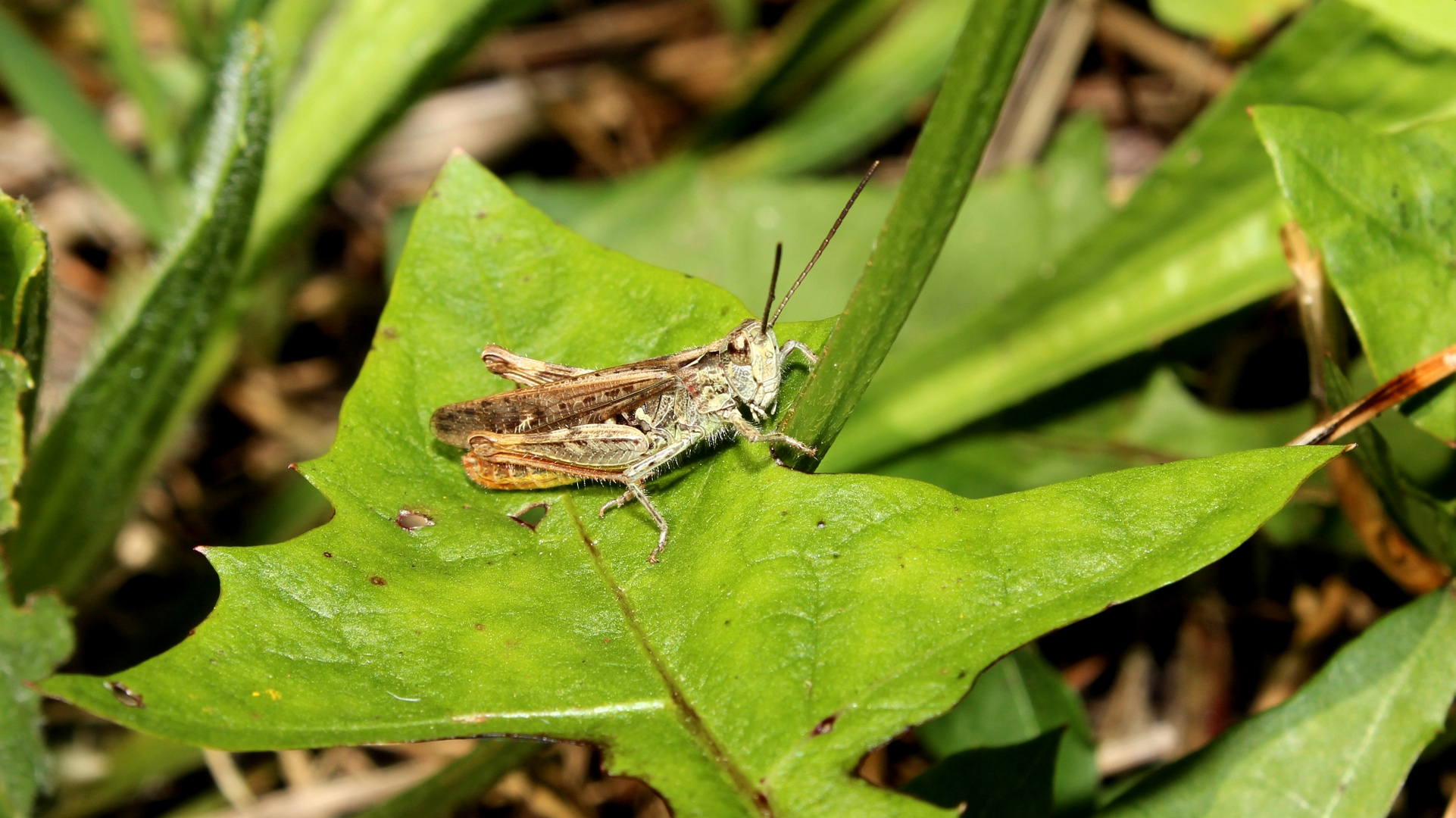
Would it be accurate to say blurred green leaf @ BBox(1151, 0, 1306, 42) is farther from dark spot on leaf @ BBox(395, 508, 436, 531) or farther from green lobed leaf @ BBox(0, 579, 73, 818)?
green lobed leaf @ BBox(0, 579, 73, 818)

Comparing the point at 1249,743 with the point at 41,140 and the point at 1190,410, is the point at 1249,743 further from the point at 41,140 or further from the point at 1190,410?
the point at 41,140

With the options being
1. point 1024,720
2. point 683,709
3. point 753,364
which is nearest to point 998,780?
point 1024,720

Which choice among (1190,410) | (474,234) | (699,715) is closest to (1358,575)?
(1190,410)

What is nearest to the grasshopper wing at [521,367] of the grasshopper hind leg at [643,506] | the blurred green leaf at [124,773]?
the grasshopper hind leg at [643,506]

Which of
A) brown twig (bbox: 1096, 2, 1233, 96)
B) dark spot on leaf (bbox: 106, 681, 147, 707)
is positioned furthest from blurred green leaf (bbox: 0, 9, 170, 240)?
brown twig (bbox: 1096, 2, 1233, 96)

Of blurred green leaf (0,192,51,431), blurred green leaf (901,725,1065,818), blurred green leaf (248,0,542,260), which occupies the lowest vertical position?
blurred green leaf (901,725,1065,818)

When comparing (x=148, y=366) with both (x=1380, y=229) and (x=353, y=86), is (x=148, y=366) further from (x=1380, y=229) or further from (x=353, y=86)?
(x=1380, y=229)

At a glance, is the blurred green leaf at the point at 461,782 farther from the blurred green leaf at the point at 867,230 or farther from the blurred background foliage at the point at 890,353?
the blurred green leaf at the point at 867,230
